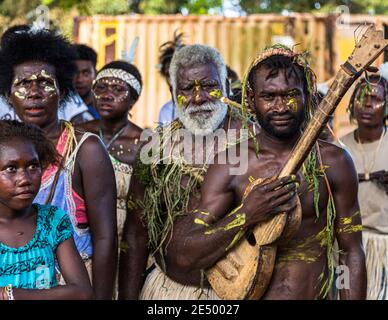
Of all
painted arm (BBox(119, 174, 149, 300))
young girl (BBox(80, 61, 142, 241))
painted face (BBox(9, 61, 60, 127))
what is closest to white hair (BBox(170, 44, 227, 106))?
painted arm (BBox(119, 174, 149, 300))

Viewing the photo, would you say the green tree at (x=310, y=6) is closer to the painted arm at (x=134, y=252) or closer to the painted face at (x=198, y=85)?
the painted face at (x=198, y=85)

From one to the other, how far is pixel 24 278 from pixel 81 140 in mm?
930

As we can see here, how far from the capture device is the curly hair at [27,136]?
336 centimetres

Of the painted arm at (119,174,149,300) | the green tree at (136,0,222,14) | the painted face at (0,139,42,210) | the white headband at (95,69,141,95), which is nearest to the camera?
the painted face at (0,139,42,210)

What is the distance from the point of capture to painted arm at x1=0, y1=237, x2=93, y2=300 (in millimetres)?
3162

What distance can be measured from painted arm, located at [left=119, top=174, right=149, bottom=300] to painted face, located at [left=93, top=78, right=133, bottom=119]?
61.5 inches

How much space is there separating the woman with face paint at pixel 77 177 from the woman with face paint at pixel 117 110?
1.52 meters

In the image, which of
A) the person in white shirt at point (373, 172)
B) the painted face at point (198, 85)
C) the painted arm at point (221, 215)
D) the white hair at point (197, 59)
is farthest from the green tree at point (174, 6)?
the painted arm at point (221, 215)

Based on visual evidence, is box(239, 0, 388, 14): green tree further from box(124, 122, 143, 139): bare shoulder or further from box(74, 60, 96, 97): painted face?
box(124, 122, 143, 139): bare shoulder

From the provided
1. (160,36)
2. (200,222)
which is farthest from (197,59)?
(160,36)

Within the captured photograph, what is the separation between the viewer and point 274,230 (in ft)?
11.0

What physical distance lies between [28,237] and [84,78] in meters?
4.06

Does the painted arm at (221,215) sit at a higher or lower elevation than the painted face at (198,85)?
lower
